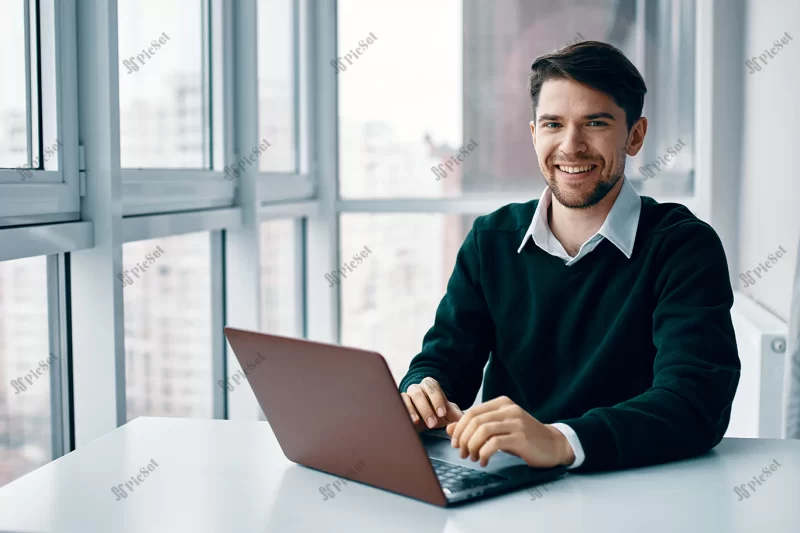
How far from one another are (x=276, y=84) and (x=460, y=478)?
6.96 feet

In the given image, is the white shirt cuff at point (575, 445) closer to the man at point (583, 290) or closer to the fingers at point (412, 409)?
the man at point (583, 290)

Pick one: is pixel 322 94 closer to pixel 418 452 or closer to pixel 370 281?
pixel 370 281

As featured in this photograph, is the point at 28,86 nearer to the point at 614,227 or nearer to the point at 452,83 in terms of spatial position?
the point at 614,227

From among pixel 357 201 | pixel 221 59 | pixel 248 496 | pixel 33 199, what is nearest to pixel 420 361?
pixel 248 496

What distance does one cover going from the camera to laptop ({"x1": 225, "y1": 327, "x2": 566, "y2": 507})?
3.12 feet

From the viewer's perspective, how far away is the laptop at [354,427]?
0.95 metres

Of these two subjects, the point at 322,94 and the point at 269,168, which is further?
the point at 322,94

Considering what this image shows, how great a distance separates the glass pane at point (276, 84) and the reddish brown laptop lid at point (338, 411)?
1.72m

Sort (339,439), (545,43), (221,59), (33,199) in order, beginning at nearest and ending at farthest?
(339,439) < (33,199) < (221,59) < (545,43)

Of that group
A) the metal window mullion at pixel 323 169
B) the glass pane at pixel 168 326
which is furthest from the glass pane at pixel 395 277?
the glass pane at pixel 168 326

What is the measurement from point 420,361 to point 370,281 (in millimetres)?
1781

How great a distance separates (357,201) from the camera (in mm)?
3219

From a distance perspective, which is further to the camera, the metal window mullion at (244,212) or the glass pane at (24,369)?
the metal window mullion at (244,212)

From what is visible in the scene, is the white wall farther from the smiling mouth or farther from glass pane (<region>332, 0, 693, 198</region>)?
the smiling mouth
